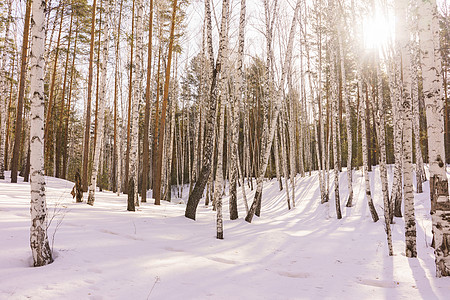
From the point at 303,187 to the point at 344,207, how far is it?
6.13 meters

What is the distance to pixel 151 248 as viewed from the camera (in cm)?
494

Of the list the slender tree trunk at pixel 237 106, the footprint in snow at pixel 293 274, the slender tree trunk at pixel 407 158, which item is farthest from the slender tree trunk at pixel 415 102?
the footprint in snow at pixel 293 274

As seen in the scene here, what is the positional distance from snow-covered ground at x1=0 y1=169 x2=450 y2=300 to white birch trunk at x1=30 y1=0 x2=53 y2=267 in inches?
10.7

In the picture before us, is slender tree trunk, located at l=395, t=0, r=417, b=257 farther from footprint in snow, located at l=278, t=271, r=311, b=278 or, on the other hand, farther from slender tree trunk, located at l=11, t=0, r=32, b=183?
slender tree trunk, located at l=11, t=0, r=32, b=183

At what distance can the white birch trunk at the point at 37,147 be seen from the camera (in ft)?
11.6

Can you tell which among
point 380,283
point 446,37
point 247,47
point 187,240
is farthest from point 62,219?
point 446,37

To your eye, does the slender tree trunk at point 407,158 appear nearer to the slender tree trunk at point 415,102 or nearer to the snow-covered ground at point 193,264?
the snow-covered ground at point 193,264

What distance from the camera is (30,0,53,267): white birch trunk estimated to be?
353 cm

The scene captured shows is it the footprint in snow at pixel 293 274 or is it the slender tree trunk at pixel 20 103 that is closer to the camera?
the footprint in snow at pixel 293 274

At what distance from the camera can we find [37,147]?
3.60m

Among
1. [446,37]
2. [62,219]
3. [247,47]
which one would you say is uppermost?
[446,37]

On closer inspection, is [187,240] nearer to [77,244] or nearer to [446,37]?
[77,244]

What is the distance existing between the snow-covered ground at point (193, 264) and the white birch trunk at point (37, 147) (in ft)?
0.89

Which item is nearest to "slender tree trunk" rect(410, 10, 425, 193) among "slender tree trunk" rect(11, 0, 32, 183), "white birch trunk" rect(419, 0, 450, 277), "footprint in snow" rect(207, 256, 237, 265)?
"white birch trunk" rect(419, 0, 450, 277)
